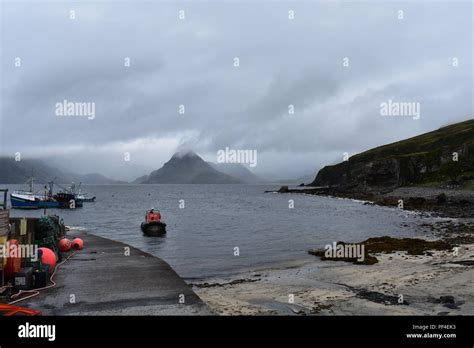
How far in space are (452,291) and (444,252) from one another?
1303 centimetres

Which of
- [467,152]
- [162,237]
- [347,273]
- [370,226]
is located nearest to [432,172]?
[467,152]

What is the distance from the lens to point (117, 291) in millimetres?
15656

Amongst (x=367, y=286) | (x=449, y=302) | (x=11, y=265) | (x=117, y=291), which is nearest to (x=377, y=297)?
(x=367, y=286)

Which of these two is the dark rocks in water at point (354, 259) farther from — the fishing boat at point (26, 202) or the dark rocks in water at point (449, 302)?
the fishing boat at point (26, 202)

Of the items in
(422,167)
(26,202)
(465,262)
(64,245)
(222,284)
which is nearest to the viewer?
(222,284)

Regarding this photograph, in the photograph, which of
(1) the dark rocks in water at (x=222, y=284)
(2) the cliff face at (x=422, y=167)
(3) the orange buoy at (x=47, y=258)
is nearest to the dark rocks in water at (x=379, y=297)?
(1) the dark rocks in water at (x=222, y=284)

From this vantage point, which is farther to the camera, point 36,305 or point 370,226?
point 370,226

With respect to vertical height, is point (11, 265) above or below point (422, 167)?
below

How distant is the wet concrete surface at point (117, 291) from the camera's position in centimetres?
1323

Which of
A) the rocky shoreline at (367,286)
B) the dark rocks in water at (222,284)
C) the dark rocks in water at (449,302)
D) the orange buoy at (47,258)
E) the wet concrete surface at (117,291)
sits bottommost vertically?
the dark rocks in water at (222,284)

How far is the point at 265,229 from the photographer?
5309 cm

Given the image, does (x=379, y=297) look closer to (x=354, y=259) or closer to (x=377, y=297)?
(x=377, y=297)

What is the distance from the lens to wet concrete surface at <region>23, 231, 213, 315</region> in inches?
521
